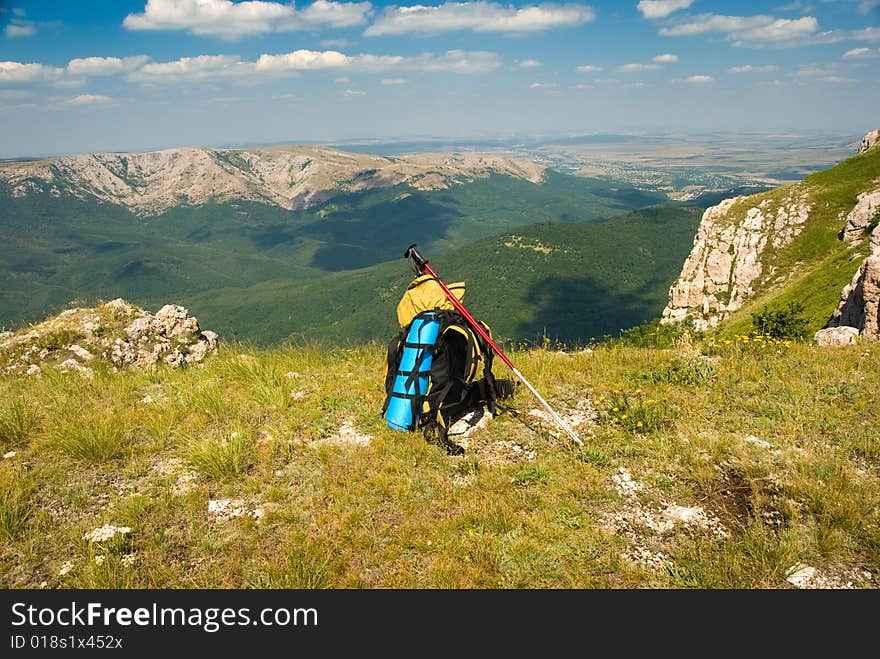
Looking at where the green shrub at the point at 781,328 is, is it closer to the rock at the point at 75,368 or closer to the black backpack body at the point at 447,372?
the black backpack body at the point at 447,372

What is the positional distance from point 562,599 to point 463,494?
171cm

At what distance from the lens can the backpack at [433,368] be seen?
639 cm

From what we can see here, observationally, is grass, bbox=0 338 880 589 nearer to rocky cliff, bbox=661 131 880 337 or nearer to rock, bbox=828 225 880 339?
rock, bbox=828 225 880 339

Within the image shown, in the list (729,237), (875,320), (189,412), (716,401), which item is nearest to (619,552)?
(716,401)

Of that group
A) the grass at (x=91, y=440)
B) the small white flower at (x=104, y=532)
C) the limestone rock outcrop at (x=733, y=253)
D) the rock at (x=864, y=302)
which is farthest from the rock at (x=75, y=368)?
the limestone rock outcrop at (x=733, y=253)

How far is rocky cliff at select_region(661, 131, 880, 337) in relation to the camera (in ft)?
180

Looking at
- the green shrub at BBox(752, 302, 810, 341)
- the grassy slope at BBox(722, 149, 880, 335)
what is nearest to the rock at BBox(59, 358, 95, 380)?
the green shrub at BBox(752, 302, 810, 341)

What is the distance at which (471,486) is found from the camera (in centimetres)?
534

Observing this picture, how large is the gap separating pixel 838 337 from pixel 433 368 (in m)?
11.0

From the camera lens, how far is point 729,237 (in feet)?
220

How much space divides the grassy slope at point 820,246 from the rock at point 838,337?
113ft

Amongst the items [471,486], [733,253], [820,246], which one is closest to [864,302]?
[471,486]

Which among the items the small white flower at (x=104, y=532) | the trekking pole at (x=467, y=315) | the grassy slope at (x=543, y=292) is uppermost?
the trekking pole at (x=467, y=315)

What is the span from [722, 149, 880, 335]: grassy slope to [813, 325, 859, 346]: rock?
34342 millimetres
